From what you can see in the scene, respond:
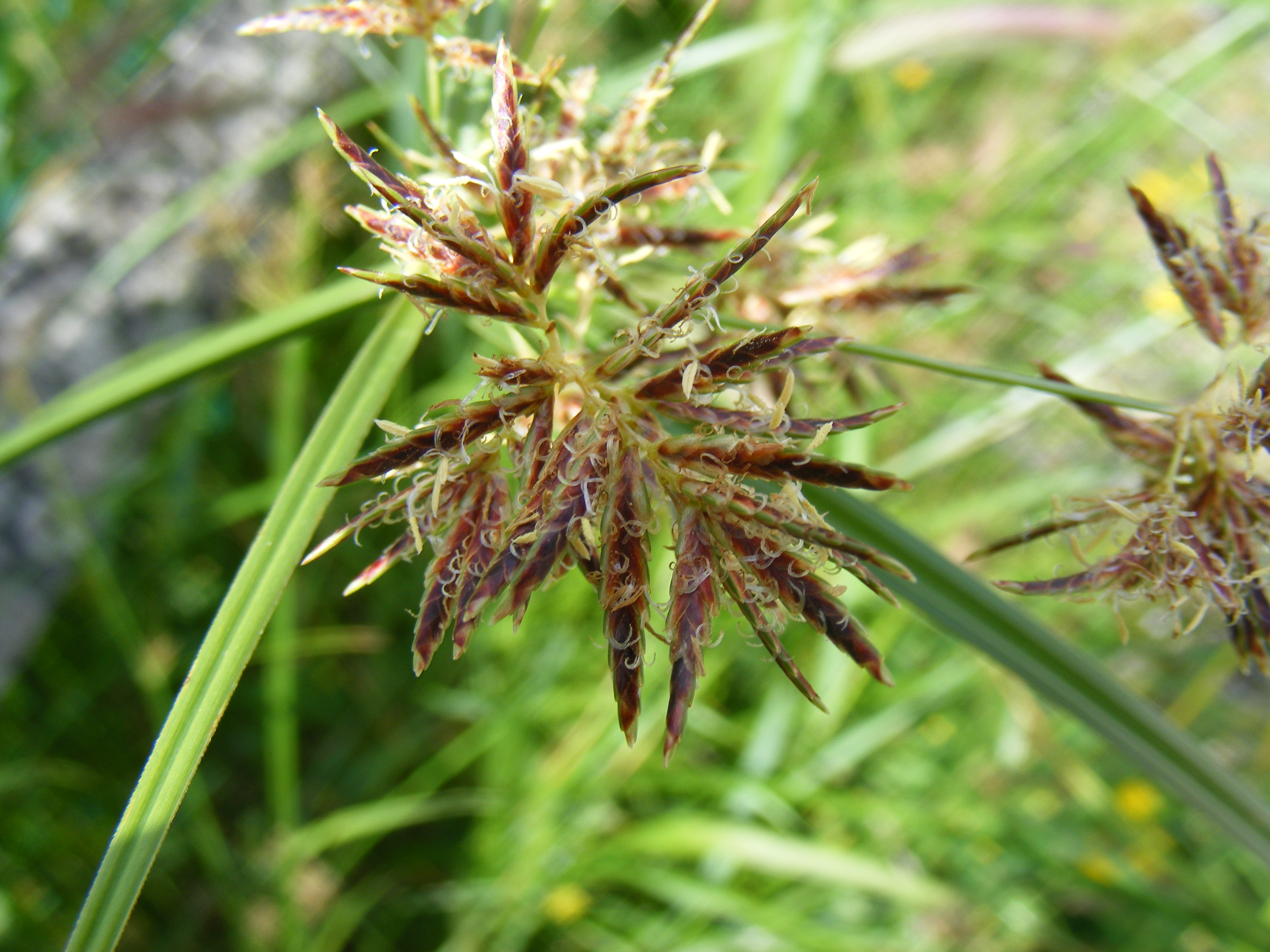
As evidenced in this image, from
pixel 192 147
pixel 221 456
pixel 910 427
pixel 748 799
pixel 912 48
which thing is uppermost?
pixel 192 147

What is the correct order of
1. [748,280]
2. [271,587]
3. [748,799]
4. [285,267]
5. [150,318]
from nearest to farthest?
1. [271,587]
2. [748,280]
3. [285,267]
4. [748,799]
5. [150,318]

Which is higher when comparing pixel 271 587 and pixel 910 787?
pixel 271 587

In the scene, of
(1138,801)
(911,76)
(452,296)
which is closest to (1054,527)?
(452,296)

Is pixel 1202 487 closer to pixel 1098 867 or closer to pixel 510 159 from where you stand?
pixel 510 159

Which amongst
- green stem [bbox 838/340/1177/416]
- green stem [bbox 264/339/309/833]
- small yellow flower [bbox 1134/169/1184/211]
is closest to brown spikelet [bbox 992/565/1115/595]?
green stem [bbox 838/340/1177/416]

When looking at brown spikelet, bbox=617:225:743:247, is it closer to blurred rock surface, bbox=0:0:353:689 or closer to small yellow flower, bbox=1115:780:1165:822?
blurred rock surface, bbox=0:0:353:689

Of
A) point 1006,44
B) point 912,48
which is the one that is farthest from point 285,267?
point 1006,44

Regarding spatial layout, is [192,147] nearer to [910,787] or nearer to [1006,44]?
[1006,44]
